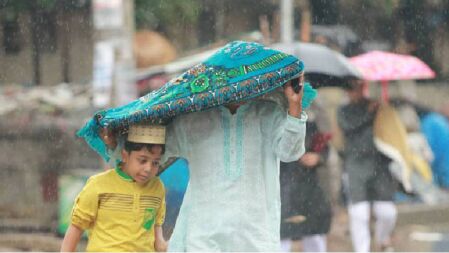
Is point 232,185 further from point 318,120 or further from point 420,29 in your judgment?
point 420,29

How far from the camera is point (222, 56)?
496 cm

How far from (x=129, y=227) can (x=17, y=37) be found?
36.8ft

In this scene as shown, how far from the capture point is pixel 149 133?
502 cm

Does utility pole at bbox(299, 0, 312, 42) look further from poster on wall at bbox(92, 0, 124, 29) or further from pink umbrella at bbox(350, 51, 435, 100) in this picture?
poster on wall at bbox(92, 0, 124, 29)

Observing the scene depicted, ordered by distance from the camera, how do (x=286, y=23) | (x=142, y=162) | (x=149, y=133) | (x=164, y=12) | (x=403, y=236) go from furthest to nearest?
(x=164, y=12) < (x=286, y=23) < (x=403, y=236) < (x=142, y=162) < (x=149, y=133)

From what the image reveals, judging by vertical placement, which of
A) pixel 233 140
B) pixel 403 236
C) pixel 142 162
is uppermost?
pixel 233 140

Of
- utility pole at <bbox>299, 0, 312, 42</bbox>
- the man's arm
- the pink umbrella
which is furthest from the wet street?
the man's arm

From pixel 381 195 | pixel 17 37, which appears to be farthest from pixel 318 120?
pixel 17 37

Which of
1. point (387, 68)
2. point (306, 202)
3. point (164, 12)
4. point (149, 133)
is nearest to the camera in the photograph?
point (149, 133)

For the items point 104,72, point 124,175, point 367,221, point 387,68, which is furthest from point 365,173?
point 124,175

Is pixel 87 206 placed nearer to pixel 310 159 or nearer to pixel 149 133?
pixel 149 133

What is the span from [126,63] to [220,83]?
5464mm

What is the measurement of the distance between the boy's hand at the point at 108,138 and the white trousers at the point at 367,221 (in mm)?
5111

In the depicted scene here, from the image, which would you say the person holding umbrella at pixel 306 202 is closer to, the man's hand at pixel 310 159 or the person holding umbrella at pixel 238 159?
the man's hand at pixel 310 159
